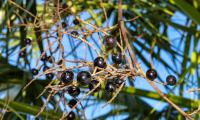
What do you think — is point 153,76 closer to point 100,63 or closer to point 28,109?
point 100,63

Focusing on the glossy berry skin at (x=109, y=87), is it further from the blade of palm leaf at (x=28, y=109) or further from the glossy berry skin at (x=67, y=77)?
the blade of palm leaf at (x=28, y=109)

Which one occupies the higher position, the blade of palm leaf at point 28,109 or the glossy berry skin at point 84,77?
the glossy berry skin at point 84,77

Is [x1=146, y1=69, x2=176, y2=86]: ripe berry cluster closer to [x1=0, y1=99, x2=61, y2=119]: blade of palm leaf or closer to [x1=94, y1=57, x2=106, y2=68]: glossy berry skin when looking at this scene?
[x1=94, y1=57, x2=106, y2=68]: glossy berry skin

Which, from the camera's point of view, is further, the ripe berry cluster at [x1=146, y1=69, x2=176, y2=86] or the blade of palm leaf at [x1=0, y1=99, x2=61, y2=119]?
the blade of palm leaf at [x1=0, y1=99, x2=61, y2=119]

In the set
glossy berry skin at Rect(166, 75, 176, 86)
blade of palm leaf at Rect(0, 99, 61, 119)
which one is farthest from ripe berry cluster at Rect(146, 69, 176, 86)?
blade of palm leaf at Rect(0, 99, 61, 119)

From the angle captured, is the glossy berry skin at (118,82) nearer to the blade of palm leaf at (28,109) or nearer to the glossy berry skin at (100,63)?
the glossy berry skin at (100,63)

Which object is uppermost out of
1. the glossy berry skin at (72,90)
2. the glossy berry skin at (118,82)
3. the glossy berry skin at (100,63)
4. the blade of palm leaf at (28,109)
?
the glossy berry skin at (100,63)

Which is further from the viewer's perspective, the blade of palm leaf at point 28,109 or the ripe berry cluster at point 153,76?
the blade of palm leaf at point 28,109

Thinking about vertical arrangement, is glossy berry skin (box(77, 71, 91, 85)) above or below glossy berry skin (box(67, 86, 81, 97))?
above

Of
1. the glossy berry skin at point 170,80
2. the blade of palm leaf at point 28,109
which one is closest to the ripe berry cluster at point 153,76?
the glossy berry skin at point 170,80

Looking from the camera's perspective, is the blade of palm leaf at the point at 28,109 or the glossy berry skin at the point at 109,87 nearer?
the glossy berry skin at the point at 109,87

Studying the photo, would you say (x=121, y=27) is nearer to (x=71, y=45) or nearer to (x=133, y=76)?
(x=133, y=76)
